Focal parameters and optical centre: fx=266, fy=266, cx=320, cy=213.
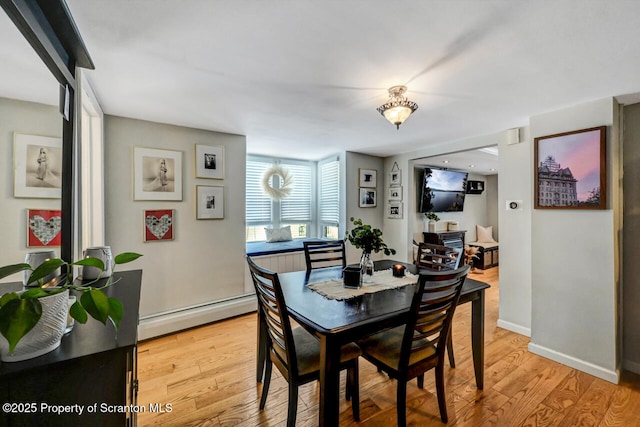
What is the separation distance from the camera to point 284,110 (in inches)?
93.4

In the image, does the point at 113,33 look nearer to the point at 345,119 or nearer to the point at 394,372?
the point at 345,119

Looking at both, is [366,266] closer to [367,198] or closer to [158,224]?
[158,224]

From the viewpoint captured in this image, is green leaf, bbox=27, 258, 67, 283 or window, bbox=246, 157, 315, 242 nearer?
green leaf, bbox=27, 258, 67, 283

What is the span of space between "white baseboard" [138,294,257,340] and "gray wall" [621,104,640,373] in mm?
3525

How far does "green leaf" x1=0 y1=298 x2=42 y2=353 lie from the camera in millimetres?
604

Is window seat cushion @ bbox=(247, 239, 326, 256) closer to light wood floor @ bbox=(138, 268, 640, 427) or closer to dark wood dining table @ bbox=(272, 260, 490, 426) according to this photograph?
light wood floor @ bbox=(138, 268, 640, 427)

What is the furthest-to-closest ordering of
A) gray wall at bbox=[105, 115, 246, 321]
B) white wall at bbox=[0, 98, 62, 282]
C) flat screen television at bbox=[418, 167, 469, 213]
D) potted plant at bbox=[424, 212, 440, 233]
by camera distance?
potted plant at bbox=[424, 212, 440, 233] → flat screen television at bbox=[418, 167, 469, 213] → gray wall at bbox=[105, 115, 246, 321] → white wall at bbox=[0, 98, 62, 282]

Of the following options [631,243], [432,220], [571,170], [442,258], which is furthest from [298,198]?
[631,243]

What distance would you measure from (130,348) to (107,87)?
2.02 m

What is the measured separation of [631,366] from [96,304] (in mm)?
3572

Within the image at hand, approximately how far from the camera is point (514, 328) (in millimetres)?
2844

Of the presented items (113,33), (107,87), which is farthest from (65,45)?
(107,87)

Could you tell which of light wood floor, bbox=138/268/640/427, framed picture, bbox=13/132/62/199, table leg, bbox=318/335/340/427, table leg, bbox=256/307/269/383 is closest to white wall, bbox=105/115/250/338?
light wood floor, bbox=138/268/640/427

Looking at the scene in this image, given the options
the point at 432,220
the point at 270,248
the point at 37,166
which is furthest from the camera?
the point at 432,220
